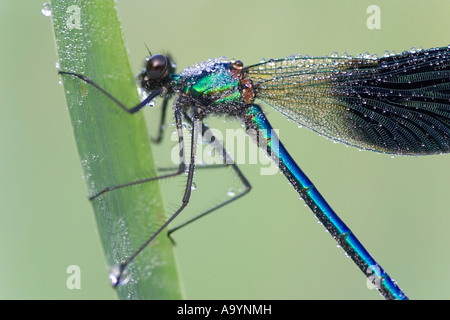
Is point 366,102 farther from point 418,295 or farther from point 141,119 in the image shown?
point 141,119

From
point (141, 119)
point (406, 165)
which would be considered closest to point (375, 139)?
point (406, 165)

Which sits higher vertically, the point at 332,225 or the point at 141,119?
the point at 141,119

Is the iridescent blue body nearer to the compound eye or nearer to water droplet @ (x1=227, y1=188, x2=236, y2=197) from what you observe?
the compound eye

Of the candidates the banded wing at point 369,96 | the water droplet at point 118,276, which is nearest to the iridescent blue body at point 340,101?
the banded wing at point 369,96

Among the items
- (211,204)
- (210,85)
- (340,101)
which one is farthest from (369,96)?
(211,204)

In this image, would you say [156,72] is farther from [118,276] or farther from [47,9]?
[118,276]
